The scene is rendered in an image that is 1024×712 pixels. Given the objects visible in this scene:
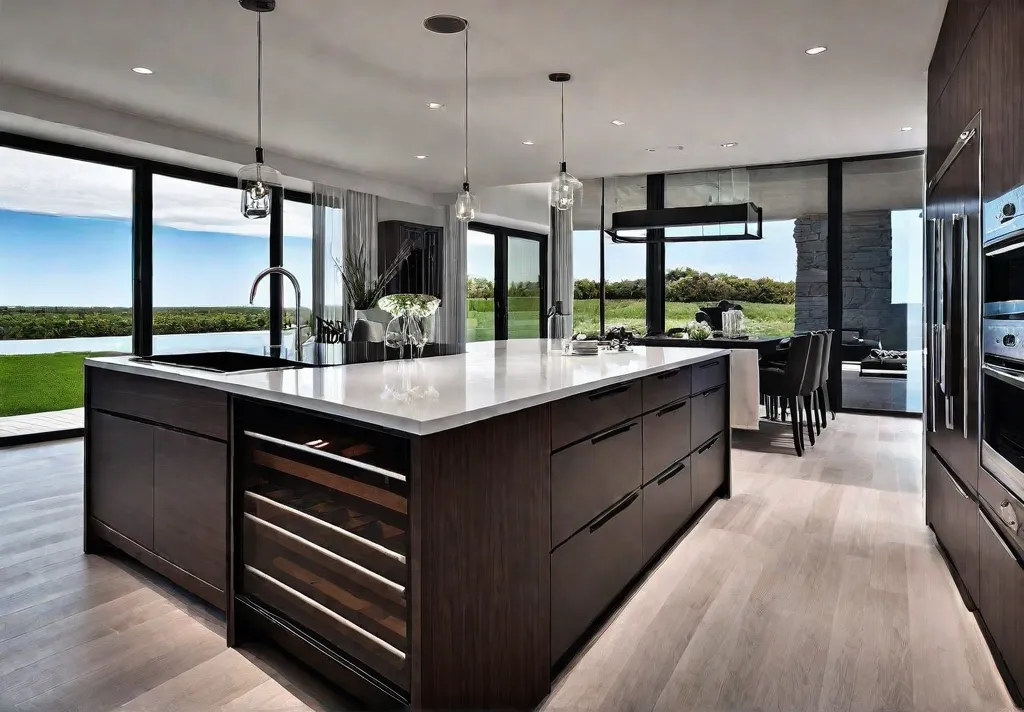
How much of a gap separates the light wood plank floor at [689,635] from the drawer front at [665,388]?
652 mm

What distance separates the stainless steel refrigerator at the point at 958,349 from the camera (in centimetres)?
210

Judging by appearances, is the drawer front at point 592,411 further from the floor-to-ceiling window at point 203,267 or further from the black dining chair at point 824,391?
the floor-to-ceiling window at point 203,267

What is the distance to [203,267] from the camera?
20.4 ft

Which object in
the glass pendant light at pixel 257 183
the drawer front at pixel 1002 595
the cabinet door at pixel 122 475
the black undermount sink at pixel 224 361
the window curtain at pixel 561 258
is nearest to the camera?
the drawer front at pixel 1002 595

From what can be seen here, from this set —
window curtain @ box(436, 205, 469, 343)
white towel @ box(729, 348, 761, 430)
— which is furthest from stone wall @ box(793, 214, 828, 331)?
window curtain @ box(436, 205, 469, 343)

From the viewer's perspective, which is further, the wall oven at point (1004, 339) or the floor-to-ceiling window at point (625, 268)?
the floor-to-ceiling window at point (625, 268)

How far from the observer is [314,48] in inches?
147

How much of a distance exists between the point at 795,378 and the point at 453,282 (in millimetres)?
4992

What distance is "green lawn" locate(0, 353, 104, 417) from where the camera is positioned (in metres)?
5.06

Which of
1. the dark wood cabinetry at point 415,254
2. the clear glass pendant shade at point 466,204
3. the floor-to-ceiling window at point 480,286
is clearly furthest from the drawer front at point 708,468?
the floor-to-ceiling window at point 480,286

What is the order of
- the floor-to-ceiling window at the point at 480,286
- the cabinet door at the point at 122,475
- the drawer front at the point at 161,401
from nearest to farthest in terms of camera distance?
1. the drawer front at the point at 161,401
2. the cabinet door at the point at 122,475
3. the floor-to-ceiling window at the point at 480,286

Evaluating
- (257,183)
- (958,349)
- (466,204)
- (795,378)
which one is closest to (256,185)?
(257,183)

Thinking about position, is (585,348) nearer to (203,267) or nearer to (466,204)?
(466,204)

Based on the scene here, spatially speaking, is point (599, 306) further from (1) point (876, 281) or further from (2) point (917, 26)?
(2) point (917, 26)
